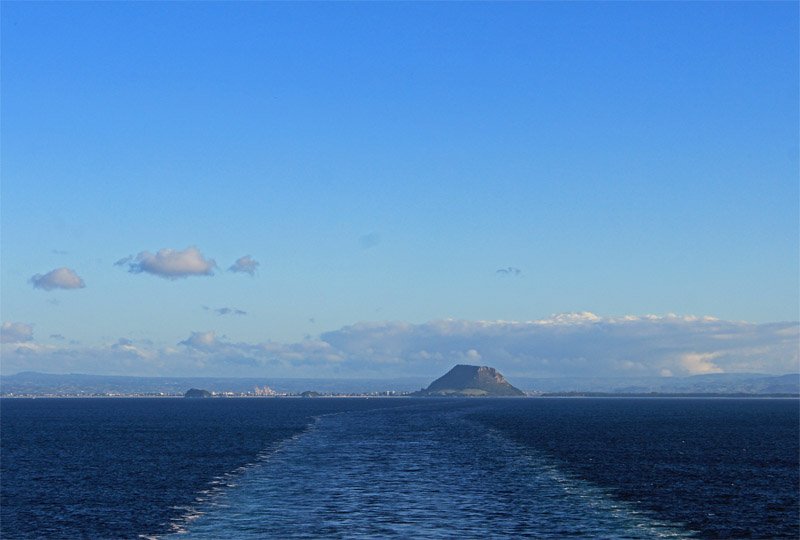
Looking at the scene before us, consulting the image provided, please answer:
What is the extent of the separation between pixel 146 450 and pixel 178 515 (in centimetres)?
7270

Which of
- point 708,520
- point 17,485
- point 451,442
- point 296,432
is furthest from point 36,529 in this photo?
point 296,432

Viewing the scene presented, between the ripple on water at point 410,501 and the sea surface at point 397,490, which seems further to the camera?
the sea surface at point 397,490

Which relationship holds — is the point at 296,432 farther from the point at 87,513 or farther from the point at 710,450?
the point at 87,513

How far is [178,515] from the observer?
71500 mm

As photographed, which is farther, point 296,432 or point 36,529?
point 296,432

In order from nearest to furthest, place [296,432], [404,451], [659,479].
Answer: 1. [659,479]
2. [404,451]
3. [296,432]

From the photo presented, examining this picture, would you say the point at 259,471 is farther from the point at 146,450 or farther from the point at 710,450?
the point at 710,450

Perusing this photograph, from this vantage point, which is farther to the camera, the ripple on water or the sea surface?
the sea surface

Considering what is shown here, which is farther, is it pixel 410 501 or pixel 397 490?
pixel 397 490

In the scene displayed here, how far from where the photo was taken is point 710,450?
143m

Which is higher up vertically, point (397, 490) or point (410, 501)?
point (397, 490)

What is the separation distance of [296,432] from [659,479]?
3893 inches

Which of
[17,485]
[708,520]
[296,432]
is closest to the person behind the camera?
[708,520]

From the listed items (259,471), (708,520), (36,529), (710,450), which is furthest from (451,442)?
(36,529)
